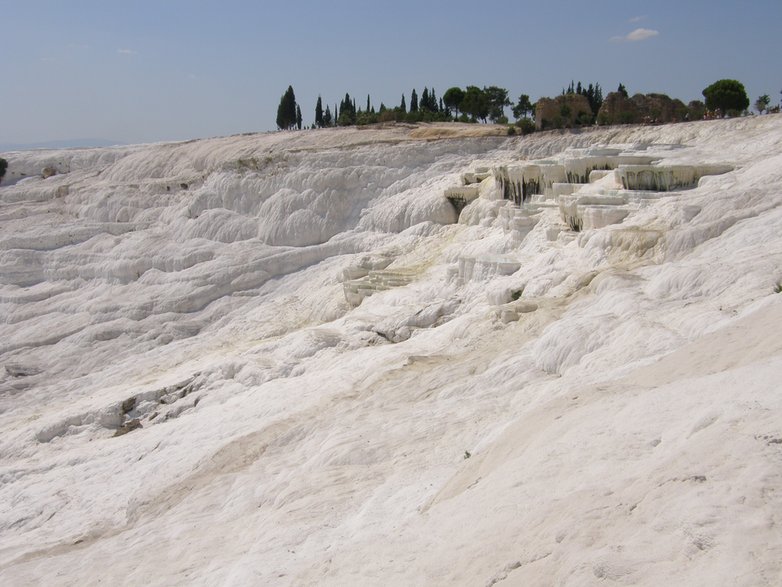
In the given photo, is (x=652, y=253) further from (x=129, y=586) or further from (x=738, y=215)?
(x=129, y=586)

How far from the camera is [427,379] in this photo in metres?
11.2

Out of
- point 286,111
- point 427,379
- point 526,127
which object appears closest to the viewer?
point 427,379

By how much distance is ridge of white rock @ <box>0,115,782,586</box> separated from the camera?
5.38 m

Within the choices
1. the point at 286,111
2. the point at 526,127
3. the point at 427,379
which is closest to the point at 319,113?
the point at 286,111

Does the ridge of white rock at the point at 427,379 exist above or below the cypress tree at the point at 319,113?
below

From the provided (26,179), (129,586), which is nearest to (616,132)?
(129,586)

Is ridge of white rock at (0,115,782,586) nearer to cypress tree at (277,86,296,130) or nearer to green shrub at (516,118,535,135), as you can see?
green shrub at (516,118,535,135)

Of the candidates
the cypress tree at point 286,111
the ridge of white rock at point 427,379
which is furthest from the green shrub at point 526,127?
the cypress tree at point 286,111

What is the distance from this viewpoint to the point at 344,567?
626 centimetres

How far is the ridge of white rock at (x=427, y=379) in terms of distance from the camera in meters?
5.38

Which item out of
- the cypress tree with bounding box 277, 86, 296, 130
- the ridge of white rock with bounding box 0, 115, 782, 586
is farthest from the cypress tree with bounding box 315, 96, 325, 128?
the ridge of white rock with bounding box 0, 115, 782, 586

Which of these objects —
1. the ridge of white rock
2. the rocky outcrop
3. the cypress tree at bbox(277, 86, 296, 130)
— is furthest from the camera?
the cypress tree at bbox(277, 86, 296, 130)

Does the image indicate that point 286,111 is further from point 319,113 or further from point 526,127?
point 526,127

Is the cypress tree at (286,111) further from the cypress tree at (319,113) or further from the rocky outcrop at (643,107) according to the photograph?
the rocky outcrop at (643,107)
